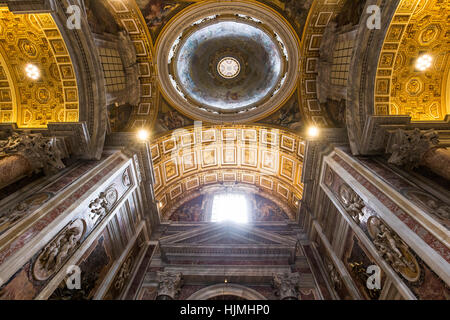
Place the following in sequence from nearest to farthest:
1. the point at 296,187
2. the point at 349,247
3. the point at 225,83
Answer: the point at 349,247 < the point at 296,187 < the point at 225,83

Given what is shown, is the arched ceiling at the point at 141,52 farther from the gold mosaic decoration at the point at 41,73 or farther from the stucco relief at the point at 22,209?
the stucco relief at the point at 22,209

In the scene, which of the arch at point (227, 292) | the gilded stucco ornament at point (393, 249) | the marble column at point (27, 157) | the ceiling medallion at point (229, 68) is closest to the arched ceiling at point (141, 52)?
the marble column at point (27, 157)

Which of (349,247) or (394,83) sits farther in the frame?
(394,83)

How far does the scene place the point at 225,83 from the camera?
53.6ft

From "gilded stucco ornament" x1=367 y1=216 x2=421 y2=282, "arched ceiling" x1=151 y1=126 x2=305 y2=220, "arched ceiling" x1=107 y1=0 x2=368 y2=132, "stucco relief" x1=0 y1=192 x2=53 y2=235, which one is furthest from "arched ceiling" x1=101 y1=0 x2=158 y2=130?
"gilded stucco ornament" x1=367 y1=216 x2=421 y2=282

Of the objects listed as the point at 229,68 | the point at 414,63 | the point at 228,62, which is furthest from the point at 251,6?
the point at 414,63

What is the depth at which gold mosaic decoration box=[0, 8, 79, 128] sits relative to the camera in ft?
29.5

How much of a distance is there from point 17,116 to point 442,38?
741 inches

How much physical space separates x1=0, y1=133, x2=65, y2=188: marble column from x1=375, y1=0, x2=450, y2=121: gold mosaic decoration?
1332 cm

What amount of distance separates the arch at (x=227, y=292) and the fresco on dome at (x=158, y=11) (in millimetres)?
12653

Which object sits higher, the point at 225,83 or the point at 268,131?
the point at 225,83
